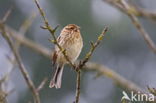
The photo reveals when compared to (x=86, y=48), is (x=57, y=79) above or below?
above

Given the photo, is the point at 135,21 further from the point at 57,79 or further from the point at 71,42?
the point at 57,79

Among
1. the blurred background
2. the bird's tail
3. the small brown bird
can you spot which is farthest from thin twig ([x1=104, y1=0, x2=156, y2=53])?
the blurred background

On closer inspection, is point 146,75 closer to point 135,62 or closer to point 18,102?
point 135,62

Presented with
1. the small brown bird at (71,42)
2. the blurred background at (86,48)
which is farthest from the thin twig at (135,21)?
the blurred background at (86,48)

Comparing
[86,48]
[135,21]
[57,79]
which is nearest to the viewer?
[57,79]

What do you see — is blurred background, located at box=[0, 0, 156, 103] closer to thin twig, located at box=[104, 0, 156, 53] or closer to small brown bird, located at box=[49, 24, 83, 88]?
thin twig, located at box=[104, 0, 156, 53]

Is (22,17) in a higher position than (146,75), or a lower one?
higher

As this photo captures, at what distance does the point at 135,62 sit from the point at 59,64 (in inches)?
457

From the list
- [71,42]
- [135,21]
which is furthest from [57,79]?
[135,21]

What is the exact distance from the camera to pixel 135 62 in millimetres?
16953

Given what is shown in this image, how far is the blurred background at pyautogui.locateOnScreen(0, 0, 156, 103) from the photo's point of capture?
569 inches

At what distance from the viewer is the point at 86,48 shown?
44.0 feet

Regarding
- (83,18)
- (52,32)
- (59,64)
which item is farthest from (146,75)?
(52,32)

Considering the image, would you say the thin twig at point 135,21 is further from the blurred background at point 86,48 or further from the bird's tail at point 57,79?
the blurred background at point 86,48
